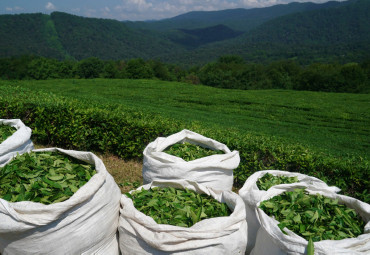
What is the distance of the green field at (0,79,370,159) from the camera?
1108cm

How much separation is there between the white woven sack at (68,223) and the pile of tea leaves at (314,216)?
141 centimetres

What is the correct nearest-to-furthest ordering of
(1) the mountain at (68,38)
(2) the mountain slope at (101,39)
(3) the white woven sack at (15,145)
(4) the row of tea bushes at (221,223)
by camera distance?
(4) the row of tea bushes at (221,223), (3) the white woven sack at (15,145), (1) the mountain at (68,38), (2) the mountain slope at (101,39)

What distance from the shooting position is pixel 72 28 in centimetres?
14975

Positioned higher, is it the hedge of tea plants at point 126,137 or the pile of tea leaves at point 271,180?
the pile of tea leaves at point 271,180

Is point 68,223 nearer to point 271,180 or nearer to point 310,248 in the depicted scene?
point 310,248

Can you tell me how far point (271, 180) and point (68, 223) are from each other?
2.23 m

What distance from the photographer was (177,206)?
265cm

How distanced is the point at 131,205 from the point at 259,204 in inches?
46.5

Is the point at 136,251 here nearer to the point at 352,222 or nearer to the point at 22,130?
the point at 352,222

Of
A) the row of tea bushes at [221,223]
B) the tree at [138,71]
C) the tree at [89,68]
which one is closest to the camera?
the row of tea bushes at [221,223]

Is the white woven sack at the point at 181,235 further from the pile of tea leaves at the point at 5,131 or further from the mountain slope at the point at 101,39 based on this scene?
the mountain slope at the point at 101,39

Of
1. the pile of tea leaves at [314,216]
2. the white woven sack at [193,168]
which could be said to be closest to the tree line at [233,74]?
the white woven sack at [193,168]

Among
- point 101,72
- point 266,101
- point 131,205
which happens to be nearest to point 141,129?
point 131,205

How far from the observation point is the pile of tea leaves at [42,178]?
7.90ft
